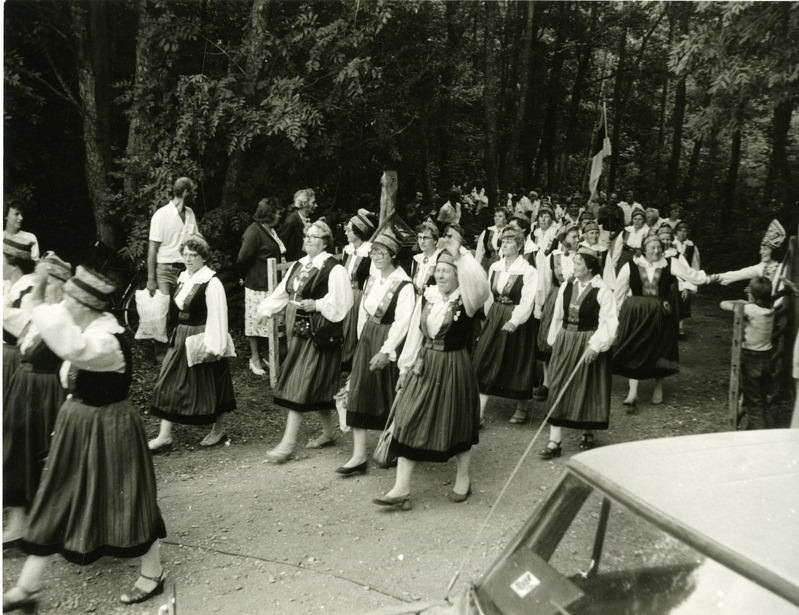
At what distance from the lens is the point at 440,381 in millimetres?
5078

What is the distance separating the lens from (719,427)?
286 inches

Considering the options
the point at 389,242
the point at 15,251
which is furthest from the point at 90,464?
the point at 389,242

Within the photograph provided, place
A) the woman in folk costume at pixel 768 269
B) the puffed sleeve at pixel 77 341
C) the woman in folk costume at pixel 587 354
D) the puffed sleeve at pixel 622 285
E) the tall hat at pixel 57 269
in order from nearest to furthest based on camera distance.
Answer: the puffed sleeve at pixel 77 341
the tall hat at pixel 57 269
the woman in folk costume at pixel 587 354
the woman in folk costume at pixel 768 269
the puffed sleeve at pixel 622 285

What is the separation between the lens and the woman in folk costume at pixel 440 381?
5.02m

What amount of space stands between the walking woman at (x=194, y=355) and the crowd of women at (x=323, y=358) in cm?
1

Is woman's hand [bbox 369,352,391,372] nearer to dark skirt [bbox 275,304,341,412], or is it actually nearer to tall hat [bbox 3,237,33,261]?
dark skirt [bbox 275,304,341,412]

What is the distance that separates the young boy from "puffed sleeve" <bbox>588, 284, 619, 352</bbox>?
0.87m

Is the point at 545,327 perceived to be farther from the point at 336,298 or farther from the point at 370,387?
the point at 336,298

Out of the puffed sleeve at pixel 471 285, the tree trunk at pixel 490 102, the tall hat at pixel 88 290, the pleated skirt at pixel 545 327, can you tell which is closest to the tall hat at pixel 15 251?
the tall hat at pixel 88 290

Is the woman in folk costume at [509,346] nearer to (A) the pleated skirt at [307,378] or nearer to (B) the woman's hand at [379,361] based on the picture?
(A) the pleated skirt at [307,378]

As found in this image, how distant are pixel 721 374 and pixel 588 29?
608 inches

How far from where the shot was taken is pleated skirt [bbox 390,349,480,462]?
5000 millimetres

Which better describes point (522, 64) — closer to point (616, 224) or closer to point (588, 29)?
point (616, 224)

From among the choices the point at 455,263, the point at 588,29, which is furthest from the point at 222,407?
the point at 588,29
